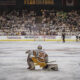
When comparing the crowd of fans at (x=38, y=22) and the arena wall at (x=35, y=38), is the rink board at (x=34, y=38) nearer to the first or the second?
the arena wall at (x=35, y=38)

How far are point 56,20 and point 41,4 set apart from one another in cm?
725

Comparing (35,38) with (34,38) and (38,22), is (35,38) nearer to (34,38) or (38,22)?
(34,38)

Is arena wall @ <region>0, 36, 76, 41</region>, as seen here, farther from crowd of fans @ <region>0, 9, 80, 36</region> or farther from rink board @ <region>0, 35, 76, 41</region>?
crowd of fans @ <region>0, 9, 80, 36</region>

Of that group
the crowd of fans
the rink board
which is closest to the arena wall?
the rink board

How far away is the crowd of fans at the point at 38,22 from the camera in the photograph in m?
30.9

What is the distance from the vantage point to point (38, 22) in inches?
1409

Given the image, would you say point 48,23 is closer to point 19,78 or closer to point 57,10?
point 57,10

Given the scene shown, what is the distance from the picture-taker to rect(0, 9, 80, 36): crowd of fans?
30.9 meters

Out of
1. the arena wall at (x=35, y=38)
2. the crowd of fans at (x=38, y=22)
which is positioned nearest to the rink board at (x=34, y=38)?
the arena wall at (x=35, y=38)

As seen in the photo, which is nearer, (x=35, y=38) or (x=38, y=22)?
(x=35, y=38)

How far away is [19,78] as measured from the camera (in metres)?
9.31

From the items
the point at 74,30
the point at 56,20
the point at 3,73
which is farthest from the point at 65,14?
the point at 3,73

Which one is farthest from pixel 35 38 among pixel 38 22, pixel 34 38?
pixel 38 22

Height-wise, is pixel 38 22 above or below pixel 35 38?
above
